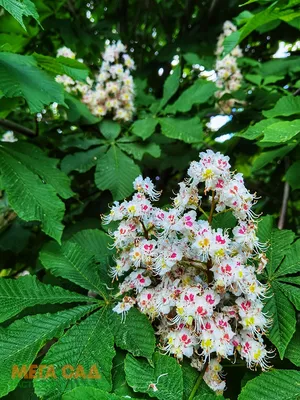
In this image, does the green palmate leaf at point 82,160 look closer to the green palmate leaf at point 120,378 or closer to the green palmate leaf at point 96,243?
the green palmate leaf at point 96,243

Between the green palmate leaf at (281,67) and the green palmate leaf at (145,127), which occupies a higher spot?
the green palmate leaf at (281,67)

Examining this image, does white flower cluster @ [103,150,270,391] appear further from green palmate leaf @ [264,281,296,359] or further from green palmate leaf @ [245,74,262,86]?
green palmate leaf @ [245,74,262,86]

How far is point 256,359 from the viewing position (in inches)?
34.0

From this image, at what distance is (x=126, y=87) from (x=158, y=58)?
0.61 meters

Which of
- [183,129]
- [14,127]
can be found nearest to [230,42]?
[183,129]

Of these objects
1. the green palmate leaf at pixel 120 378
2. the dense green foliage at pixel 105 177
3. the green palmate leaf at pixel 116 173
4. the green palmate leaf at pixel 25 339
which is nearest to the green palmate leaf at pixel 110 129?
the dense green foliage at pixel 105 177

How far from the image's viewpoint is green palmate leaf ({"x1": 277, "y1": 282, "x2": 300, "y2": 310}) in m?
0.96

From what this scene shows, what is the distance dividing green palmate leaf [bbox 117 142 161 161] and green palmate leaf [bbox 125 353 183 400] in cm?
89

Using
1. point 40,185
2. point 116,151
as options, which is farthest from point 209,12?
point 40,185

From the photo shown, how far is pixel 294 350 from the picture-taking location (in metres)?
0.93

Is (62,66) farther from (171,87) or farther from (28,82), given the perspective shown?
(171,87)

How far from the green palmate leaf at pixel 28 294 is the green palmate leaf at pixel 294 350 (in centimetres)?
47

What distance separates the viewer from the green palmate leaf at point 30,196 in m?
1.16

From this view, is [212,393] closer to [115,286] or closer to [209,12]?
[115,286]
